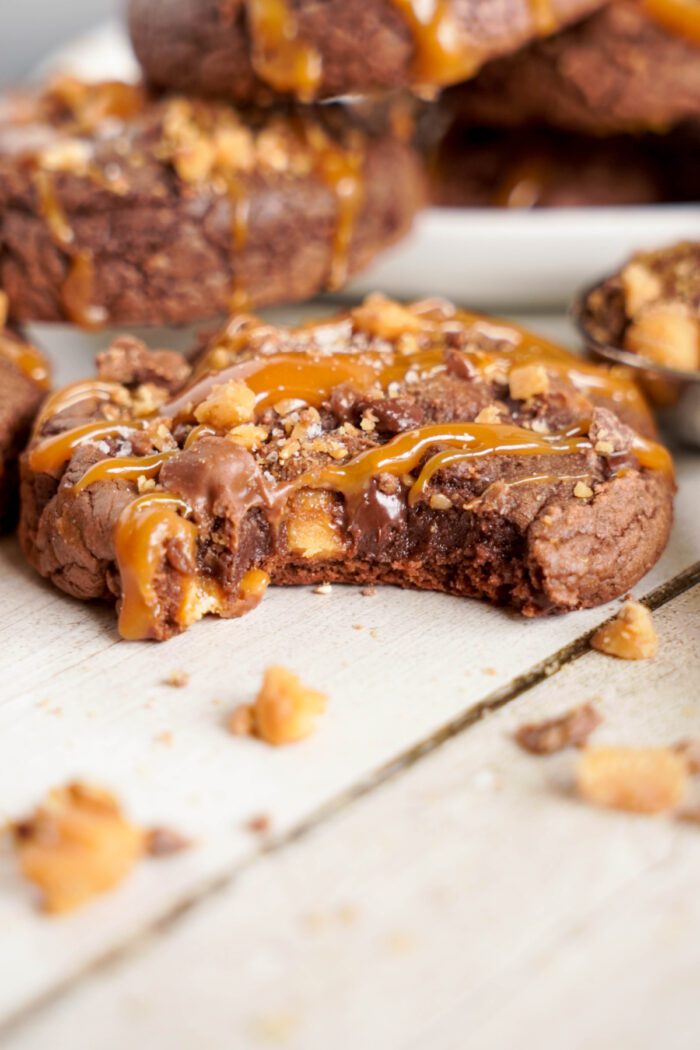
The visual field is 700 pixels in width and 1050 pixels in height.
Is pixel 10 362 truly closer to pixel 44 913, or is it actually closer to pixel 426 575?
pixel 426 575

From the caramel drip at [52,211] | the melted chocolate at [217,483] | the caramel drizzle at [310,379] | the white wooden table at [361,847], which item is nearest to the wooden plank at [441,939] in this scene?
the white wooden table at [361,847]

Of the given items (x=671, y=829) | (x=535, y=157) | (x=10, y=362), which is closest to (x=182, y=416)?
(x=10, y=362)

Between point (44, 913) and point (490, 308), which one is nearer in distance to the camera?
point (44, 913)

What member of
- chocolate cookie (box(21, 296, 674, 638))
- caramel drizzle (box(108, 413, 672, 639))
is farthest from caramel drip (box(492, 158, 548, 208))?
caramel drizzle (box(108, 413, 672, 639))

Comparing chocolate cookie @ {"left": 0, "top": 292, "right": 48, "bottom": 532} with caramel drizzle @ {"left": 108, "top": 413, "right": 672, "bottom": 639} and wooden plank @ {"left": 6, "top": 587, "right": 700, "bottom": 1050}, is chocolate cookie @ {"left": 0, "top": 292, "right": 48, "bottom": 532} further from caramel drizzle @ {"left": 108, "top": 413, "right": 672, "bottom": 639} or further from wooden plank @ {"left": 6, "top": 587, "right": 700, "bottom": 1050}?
wooden plank @ {"left": 6, "top": 587, "right": 700, "bottom": 1050}

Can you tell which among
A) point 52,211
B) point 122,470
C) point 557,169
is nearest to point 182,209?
point 52,211

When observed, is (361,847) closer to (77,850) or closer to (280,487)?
(77,850)
